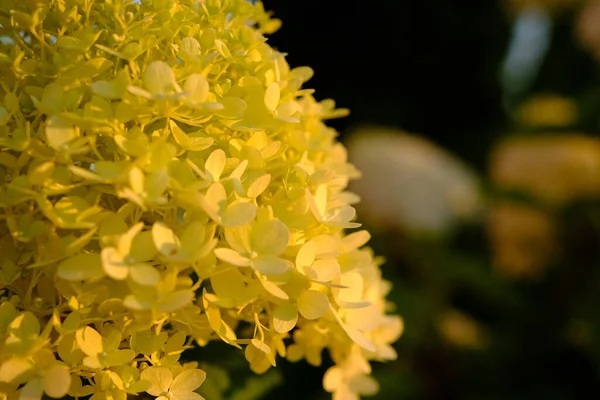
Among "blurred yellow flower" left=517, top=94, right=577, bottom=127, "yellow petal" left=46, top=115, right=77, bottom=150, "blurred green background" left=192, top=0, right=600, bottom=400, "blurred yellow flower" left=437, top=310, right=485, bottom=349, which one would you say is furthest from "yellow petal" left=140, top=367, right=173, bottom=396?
"blurred yellow flower" left=517, top=94, right=577, bottom=127

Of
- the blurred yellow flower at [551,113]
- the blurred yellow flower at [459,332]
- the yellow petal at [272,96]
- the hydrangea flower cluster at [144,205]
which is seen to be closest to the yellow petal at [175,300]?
the hydrangea flower cluster at [144,205]

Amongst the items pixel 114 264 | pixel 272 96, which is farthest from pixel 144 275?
pixel 272 96

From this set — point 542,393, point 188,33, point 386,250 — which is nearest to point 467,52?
point 386,250

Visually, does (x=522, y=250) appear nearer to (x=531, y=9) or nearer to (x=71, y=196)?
(x=531, y=9)

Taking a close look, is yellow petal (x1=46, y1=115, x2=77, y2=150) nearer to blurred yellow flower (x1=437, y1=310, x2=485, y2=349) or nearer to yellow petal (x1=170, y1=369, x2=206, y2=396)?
yellow petal (x1=170, y1=369, x2=206, y2=396)

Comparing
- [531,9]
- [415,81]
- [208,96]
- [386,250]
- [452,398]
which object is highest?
[208,96]

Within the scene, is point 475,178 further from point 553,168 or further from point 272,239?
point 272,239
